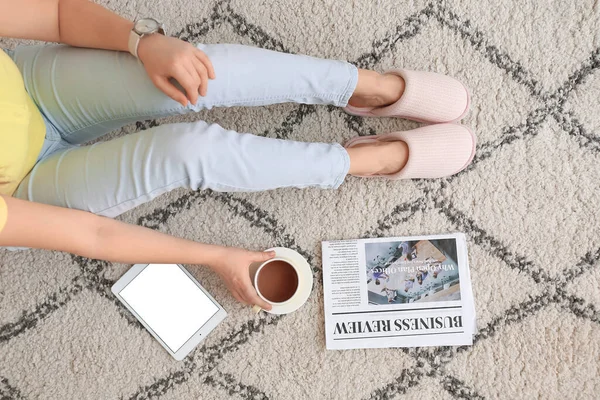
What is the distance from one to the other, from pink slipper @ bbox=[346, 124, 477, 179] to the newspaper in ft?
0.45

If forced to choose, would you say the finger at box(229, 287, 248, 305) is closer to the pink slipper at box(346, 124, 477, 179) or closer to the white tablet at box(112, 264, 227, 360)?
the white tablet at box(112, 264, 227, 360)

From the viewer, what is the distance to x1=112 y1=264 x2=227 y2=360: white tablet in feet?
3.44

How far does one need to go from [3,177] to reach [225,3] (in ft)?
1.97

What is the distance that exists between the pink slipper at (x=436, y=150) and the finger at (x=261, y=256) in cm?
24

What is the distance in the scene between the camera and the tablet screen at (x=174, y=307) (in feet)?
3.44

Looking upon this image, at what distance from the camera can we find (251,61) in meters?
0.86

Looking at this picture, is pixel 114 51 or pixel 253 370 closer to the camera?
pixel 114 51

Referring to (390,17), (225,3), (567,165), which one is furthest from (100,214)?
(567,165)

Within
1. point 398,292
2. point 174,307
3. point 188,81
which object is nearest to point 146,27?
point 188,81

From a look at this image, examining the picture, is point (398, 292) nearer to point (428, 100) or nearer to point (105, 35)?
point (428, 100)

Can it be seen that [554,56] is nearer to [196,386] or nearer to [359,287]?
[359,287]

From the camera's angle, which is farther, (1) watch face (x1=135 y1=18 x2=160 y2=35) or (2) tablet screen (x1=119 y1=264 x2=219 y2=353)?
(2) tablet screen (x1=119 y1=264 x2=219 y2=353)

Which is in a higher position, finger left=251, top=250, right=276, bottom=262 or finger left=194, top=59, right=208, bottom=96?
finger left=194, top=59, right=208, bottom=96

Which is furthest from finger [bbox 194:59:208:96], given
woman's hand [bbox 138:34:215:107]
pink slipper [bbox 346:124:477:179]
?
pink slipper [bbox 346:124:477:179]
